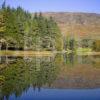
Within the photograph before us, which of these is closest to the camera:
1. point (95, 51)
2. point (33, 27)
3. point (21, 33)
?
point (21, 33)

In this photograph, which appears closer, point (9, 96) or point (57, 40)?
point (9, 96)

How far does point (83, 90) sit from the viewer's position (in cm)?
2630

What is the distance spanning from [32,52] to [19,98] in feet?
270

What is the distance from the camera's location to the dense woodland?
87.7 metres

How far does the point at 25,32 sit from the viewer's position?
331ft

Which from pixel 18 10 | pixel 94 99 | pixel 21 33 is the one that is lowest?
pixel 94 99

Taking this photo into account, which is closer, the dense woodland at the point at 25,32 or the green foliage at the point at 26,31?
the dense woodland at the point at 25,32

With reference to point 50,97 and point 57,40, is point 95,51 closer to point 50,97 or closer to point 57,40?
point 57,40

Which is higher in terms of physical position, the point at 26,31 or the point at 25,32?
the point at 26,31

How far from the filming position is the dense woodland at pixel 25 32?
288 feet

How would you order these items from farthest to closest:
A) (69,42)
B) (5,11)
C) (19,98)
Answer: (69,42) < (5,11) < (19,98)

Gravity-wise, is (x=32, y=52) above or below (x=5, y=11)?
below

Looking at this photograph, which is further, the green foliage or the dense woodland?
the green foliage

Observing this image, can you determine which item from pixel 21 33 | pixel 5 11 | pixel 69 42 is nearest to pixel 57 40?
pixel 69 42
